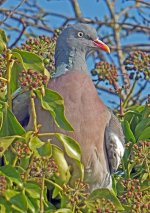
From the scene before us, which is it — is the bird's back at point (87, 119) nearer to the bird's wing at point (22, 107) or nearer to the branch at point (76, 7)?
the bird's wing at point (22, 107)

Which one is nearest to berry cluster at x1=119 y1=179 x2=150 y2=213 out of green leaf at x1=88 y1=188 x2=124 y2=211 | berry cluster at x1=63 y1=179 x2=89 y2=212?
green leaf at x1=88 y1=188 x2=124 y2=211

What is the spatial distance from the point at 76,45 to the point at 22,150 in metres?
1.58

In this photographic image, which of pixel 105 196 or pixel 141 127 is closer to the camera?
pixel 105 196

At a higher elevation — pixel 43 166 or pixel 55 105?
pixel 55 105

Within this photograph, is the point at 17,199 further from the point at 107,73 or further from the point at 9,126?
the point at 107,73

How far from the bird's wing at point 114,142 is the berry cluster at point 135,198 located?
0.59m

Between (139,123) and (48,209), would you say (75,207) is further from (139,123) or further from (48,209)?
(139,123)

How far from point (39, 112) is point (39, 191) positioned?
81 cm

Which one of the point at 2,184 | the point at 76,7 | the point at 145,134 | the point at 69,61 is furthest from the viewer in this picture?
the point at 76,7

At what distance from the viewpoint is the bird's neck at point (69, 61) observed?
3656 mm

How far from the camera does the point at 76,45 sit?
154 inches

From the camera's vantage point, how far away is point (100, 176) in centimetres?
345

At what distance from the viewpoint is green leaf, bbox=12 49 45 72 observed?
257cm

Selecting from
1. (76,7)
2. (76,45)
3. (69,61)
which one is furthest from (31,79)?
(76,7)
